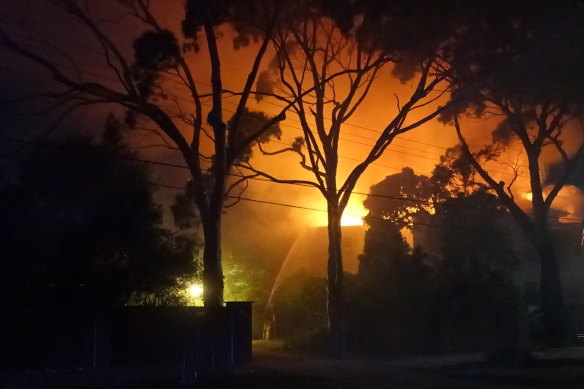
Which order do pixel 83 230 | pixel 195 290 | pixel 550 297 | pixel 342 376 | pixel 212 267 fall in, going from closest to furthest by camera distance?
pixel 342 376, pixel 83 230, pixel 212 267, pixel 195 290, pixel 550 297

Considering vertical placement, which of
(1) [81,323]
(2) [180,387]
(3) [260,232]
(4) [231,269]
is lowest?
(2) [180,387]

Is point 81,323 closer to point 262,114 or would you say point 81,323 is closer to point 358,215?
point 262,114

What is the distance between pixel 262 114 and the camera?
92.3 feet

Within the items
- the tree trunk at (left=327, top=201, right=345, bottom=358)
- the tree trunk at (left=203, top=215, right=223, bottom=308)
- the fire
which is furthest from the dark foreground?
the fire

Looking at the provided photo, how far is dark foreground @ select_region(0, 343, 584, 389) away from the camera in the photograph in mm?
16859

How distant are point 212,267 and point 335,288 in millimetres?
A: 4846

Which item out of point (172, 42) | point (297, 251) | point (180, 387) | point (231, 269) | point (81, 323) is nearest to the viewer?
point (180, 387)

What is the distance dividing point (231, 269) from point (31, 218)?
17.0 metres

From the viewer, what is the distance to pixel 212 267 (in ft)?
76.5

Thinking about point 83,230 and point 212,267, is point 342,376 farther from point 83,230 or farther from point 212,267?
point 83,230

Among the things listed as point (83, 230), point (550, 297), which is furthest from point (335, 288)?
point (550, 297)

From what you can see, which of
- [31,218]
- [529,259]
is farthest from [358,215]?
[31,218]

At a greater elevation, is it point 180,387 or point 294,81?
point 294,81

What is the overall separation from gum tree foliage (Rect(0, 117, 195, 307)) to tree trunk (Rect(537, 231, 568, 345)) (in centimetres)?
1666
